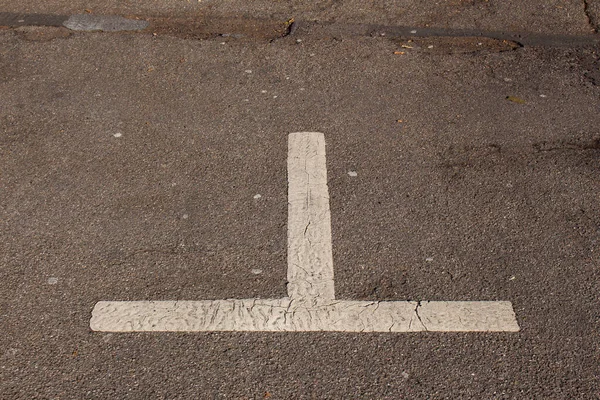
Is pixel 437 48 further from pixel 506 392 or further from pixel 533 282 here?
pixel 506 392

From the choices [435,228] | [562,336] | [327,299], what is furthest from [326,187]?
[562,336]

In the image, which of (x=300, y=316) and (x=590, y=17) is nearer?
(x=300, y=316)

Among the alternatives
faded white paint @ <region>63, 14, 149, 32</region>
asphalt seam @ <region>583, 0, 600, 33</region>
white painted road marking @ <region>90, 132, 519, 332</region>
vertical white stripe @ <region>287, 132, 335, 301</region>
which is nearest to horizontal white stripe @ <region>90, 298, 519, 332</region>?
white painted road marking @ <region>90, 132, 519, 332</region>

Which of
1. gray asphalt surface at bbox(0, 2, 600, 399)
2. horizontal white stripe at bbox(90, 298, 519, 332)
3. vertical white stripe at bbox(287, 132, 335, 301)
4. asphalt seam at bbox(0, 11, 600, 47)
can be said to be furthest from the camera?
asphalt seam at bbox(0, 11, 600, 47)

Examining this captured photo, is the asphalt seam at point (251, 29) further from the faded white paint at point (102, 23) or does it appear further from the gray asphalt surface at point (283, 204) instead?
the gray asphalt surface at point (283, 204)

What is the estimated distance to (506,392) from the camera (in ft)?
10.3

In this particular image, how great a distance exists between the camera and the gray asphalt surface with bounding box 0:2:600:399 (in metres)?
3.24

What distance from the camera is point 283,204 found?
4309 mm

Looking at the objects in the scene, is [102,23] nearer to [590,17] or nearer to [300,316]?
[300,316]

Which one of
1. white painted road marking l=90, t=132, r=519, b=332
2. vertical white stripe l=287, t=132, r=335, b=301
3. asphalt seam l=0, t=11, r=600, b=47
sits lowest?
asphalt seam l=0, t=11, r=600, b=47

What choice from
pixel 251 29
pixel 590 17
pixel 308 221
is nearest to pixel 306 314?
pixel 308 221

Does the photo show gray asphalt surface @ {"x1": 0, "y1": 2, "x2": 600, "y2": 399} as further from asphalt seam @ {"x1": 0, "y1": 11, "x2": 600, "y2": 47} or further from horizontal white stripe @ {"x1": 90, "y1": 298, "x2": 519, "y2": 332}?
asphalt seam @ {"x1": 0, "y1": 11, "x2": 600, "y2": 47}

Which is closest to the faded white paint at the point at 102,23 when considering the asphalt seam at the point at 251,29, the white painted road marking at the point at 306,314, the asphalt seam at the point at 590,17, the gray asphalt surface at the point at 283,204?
the asphalt seam at the point at 251,29

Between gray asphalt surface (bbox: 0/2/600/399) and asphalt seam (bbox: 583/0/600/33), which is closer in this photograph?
gray asphalt surface (bbox: 0/2/600/399)
